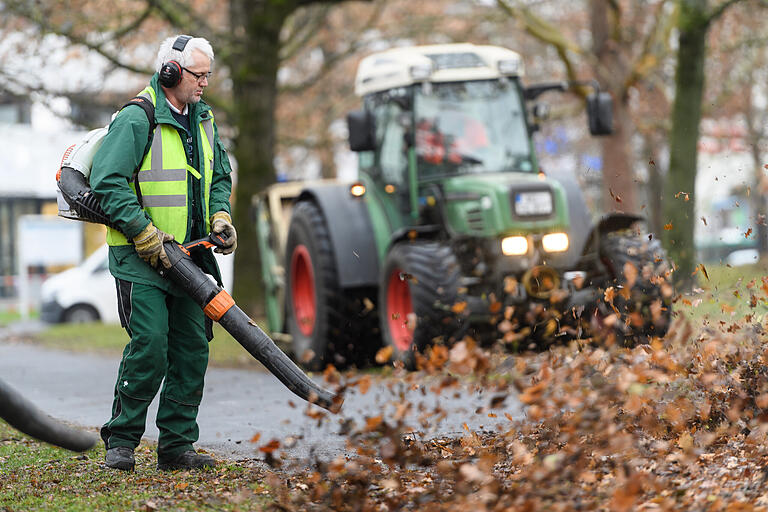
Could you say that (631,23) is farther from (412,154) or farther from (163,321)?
(163,321)

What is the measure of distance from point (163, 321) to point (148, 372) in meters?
0.26

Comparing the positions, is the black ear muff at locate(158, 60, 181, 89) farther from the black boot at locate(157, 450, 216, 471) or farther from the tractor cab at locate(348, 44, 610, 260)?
the tractor cab at locate(348, 44, 610, 260)

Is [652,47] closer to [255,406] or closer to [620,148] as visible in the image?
[620,148]

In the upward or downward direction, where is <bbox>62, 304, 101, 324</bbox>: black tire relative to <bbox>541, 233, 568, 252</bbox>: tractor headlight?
downward

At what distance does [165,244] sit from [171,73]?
84 centimetres

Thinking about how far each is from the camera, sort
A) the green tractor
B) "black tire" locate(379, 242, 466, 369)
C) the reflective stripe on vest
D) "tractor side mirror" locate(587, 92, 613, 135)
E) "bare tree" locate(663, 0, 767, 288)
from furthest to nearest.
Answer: "bare tree" locate(663, 0, 767, 288), "tractor side mirror" locate(587, 92, 613, 135), the green tractor, "black tire" locate(379, 242, 466, 369), the reflective stripe on vest

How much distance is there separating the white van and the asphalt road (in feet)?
26.9

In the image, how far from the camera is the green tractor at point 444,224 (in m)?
9.77

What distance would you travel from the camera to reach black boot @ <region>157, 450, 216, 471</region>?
588cm

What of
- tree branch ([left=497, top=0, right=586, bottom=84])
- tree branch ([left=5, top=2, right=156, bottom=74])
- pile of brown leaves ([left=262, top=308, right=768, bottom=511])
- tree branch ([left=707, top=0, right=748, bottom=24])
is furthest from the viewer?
tree branch ([left=497, top=0, right=586, bottom=84])

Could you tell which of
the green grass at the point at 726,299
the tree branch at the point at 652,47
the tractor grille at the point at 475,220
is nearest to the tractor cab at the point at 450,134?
the tractor grille at the point at 475,220

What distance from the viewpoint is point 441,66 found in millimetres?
10938

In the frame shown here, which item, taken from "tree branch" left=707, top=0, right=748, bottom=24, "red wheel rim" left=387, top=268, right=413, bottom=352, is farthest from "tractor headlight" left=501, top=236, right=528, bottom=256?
"tree branch" left=707, top=0, right=748, bottom=24

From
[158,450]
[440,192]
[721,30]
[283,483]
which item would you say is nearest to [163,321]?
[158,450]
